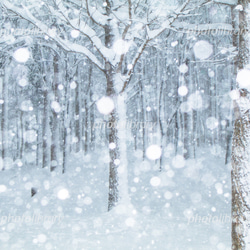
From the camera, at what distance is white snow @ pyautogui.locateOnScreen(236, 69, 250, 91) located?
503cm

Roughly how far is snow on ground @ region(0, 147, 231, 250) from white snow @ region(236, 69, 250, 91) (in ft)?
11.5

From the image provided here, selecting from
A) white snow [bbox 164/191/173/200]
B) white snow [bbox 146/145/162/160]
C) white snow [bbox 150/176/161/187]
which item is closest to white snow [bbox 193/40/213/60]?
white snow [bbox 146/145/162/160]

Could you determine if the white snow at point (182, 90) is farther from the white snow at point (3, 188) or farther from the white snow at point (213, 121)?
the white snow at point (3, 188)

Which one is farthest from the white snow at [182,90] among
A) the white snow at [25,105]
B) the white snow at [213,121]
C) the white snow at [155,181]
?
the white snow at [25,105]

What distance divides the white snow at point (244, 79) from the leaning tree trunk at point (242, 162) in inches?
3.6

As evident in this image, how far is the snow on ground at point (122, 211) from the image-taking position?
21.0 ft

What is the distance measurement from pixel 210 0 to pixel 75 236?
695 centimetres

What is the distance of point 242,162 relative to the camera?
5102mm

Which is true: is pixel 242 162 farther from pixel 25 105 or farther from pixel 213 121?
pixel 25 105

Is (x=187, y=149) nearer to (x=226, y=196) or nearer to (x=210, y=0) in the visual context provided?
(x=226, y=196)

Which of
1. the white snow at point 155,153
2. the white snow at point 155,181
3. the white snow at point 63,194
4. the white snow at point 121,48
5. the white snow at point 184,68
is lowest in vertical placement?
the white snow at point 63,194

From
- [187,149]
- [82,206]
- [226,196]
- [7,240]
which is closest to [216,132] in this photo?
[187,149]

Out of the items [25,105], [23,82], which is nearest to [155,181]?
[23,82]

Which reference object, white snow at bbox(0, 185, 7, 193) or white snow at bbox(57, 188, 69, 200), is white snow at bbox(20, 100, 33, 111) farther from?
white snow at bbox(57, 188, 69, 200)
